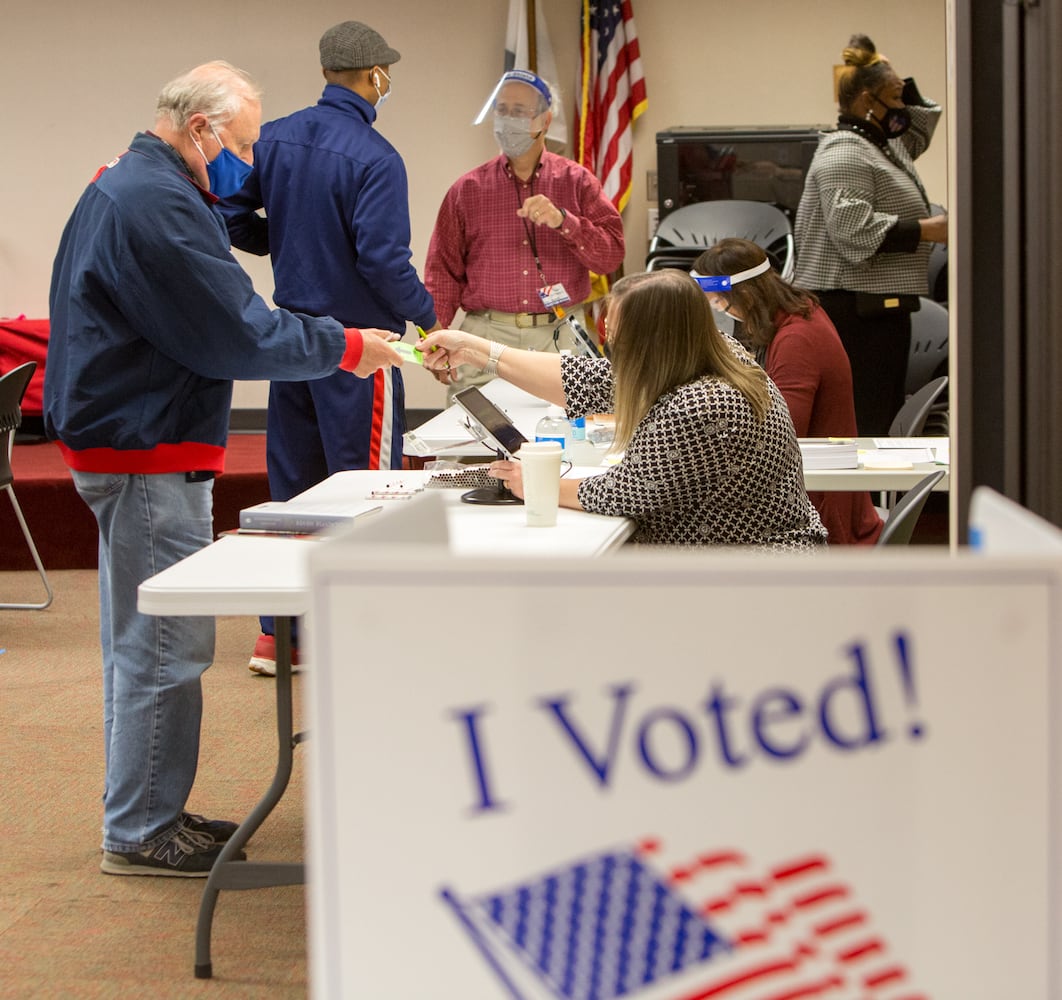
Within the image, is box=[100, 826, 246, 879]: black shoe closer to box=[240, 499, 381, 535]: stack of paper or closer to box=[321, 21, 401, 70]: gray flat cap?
box=[240, 499, 381, 535]: stack of paper

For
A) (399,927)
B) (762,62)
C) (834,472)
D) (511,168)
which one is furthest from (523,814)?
(762,62)

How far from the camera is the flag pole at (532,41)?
693 centimetres

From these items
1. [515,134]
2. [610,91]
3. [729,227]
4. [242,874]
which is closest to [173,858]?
[242,874]

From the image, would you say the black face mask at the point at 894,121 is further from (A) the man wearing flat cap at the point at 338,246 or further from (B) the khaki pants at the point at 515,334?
(A) the man wearing flat cap at the point at 338,246

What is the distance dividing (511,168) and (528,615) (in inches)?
173

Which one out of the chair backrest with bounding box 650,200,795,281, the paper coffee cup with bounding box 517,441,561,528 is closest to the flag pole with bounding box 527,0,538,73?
the chair backrest with bounding box 650,200,795,281

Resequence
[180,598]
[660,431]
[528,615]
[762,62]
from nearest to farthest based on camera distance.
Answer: [528,615] → [180,598] → [660,431] → [762,62]

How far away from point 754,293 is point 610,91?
3835mm

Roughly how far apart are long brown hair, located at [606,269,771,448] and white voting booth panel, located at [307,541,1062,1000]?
1646mm

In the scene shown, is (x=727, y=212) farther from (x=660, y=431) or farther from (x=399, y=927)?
(x=399, y=927)

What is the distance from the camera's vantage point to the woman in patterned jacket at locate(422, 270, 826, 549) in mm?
2346

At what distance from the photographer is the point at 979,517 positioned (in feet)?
2.93

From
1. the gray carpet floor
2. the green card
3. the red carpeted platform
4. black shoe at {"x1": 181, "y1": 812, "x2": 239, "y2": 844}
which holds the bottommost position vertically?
the gray carpet floor

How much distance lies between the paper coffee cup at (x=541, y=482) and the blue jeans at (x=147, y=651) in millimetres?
676
